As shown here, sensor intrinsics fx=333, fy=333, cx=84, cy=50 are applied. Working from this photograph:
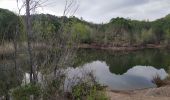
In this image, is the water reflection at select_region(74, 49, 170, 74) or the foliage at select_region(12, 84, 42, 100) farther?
the water reflection at select_region(74, 49, 170, 74)

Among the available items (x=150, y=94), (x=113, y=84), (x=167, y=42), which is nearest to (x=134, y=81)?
(x=113, y=84)

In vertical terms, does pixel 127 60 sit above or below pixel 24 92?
below

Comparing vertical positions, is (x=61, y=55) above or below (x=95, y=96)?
above

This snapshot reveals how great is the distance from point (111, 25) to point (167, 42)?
15.3m

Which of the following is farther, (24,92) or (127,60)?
(127,60)

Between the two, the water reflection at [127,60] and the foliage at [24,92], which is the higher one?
the foliage at [24,92]

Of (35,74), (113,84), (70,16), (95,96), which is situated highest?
(70,16)

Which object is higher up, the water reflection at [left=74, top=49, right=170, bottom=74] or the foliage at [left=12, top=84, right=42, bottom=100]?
the foliage at [left=12, top=84, right=42, bottom=100]

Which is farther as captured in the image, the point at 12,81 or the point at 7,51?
the point at 7,51

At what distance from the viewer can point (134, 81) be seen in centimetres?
2556

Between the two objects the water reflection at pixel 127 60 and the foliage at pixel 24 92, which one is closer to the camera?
the foliage at pixel 24 92

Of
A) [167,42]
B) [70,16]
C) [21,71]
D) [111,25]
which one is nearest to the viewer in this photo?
[70,16]

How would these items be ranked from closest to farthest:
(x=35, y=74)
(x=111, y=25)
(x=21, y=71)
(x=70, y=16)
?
(x=35, y=74) < (x=70, y=16) < (x=21, y=71) < (x=111, y=25)

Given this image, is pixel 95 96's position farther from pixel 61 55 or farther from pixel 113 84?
pixel 113 84
